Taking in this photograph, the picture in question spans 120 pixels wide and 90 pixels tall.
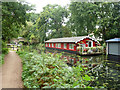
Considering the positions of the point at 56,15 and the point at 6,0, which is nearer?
the point at 6,0

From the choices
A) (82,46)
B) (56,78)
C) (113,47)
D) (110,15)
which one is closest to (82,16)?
(110,15)

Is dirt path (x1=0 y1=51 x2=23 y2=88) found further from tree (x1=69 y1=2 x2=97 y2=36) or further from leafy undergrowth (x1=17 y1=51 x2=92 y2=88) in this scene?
tree (x1=69 y1=2 x2=97 y2=36)

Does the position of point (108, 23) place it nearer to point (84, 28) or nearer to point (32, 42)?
point (84, 28)

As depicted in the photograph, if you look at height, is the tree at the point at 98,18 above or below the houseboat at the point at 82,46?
above

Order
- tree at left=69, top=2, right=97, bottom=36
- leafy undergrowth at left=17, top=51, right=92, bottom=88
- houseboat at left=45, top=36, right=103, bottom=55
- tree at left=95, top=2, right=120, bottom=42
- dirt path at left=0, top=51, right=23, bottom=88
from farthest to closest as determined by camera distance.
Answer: tree at left=69, top=2, right=97, bottom=36
tree at left=95, top=2, right=120, bottom=42
houseboat at left=45, top=36, right=103, bottom=55
dirt path at left=0, top=51, right=23, bottom=88
leafy undergrowth at left=17, top=51, right=92, bottom=88

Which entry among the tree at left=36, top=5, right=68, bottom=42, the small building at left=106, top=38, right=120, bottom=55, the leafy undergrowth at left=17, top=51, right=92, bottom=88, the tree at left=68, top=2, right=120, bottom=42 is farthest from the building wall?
the leafy undergrowth at left=17, top=51, right=92, bottom=88

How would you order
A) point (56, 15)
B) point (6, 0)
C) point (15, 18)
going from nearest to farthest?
point (6, 0) < point (15, 18) < point (56, 15)

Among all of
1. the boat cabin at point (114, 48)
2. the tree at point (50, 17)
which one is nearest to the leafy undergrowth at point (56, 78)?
the boat cabin at point (114, 48)

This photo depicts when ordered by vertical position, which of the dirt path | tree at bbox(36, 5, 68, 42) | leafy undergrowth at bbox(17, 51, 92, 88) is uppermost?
tree at bbox(36, 5, 68, 42)

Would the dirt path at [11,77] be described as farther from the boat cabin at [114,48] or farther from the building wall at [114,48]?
the building wall at [114,48]

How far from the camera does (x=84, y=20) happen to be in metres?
17.5

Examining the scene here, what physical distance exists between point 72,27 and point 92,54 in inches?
338

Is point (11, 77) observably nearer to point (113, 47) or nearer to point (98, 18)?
point (113, 47)

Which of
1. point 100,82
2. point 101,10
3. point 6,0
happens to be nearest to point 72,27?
point 101,10
